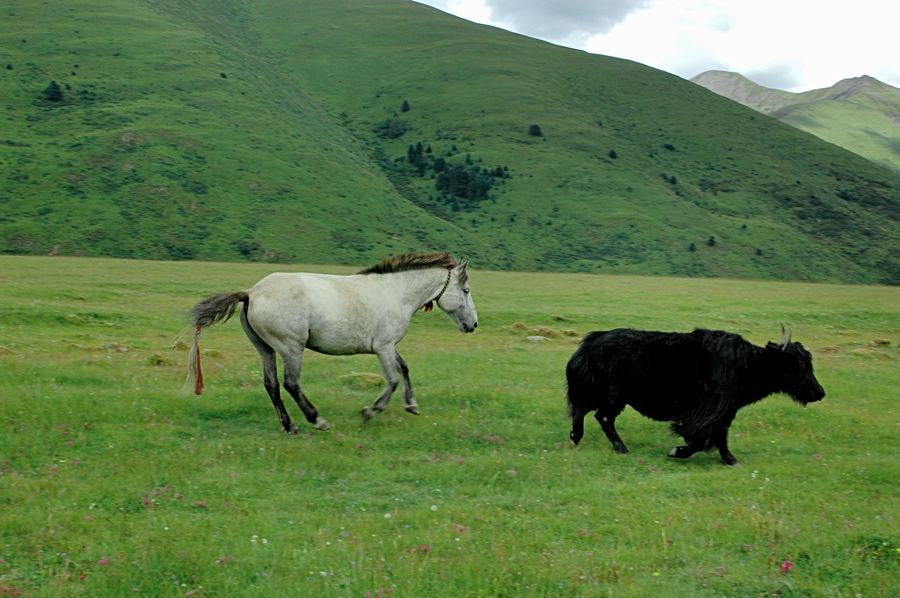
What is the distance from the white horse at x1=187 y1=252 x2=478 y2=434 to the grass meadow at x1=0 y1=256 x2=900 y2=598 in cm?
77

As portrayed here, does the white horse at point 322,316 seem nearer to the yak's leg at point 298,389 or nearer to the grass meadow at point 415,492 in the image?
the yak's leg at point 298,389

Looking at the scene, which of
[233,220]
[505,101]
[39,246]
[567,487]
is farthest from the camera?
[505,101]

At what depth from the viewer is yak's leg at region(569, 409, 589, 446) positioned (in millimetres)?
12484

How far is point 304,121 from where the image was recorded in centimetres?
14975

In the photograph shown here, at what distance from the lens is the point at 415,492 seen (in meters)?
9.83

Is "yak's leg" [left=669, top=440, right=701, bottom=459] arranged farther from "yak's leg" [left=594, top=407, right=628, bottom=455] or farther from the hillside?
the hillside

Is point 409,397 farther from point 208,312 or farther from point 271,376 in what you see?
point 208,312

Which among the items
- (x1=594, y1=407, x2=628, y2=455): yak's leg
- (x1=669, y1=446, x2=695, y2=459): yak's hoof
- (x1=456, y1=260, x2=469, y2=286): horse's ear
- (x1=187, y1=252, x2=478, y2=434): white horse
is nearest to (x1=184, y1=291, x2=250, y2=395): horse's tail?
(x1=187, y1=252, x2=478, y2=434): white horse

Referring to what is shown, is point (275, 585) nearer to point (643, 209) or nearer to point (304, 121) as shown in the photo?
point (643, 209)

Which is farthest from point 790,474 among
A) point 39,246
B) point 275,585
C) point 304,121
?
point 304,121

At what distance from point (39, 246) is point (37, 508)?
288 ft

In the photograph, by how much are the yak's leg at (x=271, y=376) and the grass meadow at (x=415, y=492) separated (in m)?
0.27

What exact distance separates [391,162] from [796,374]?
140608 millimetres

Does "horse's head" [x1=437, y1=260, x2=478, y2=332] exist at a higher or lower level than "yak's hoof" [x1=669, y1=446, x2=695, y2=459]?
higher
